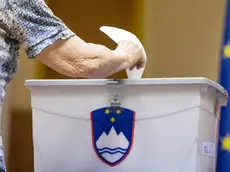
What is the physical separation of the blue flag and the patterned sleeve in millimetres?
574

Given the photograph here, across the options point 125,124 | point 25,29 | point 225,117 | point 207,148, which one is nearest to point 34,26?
point 25,29

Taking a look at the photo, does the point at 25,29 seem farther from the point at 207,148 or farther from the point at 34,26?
the point at 207,148

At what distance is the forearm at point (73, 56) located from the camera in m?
0.64

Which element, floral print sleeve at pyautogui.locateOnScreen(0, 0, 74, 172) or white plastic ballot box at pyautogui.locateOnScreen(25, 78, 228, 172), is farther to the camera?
white plastic ballot box at pyautogui.locateOnScreen(25, 78, 228, 172)

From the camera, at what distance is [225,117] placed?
1.04 meters

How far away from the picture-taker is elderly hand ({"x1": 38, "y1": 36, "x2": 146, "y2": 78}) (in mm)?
639

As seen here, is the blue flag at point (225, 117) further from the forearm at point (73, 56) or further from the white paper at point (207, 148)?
the forearm at point (73, 56)

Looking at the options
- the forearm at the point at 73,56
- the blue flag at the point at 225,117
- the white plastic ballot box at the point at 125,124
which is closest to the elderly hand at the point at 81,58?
the forearm at the point at 73,56

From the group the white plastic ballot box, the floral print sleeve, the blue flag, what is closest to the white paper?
the white plastic ballot box

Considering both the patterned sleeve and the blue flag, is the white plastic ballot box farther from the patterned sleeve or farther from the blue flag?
the patterned sleeve

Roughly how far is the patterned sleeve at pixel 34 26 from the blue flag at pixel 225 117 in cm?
57

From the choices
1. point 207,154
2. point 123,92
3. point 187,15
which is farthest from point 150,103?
point 187,15

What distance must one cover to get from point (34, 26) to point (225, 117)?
24.6 inches

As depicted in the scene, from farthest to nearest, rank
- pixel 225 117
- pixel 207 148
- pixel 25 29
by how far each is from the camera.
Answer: pixel 225 117 < pixel 207 148 < pixel 25 29
